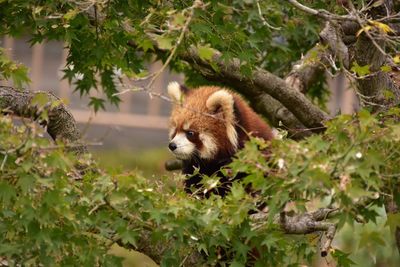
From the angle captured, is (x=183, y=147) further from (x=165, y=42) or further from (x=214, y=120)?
(x=165, y=42)

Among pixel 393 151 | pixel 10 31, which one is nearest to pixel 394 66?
pixel 393 151

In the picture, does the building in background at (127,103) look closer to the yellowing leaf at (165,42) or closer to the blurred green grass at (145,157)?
the blurred green grass at (145,157)

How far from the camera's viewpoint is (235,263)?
480 cm

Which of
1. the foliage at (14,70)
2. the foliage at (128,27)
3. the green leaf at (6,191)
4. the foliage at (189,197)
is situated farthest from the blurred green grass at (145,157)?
the green leaf at (6,191)

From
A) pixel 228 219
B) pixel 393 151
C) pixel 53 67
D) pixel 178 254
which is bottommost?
pixel 53 67

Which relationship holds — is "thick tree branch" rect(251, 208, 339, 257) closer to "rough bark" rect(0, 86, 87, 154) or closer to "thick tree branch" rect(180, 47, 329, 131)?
"rough bark" rect(0, 86, 87, 154)

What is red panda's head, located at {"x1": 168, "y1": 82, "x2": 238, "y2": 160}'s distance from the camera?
6422 mm

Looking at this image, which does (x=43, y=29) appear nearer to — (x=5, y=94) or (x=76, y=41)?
(x=76, y=41)

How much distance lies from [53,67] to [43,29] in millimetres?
8745

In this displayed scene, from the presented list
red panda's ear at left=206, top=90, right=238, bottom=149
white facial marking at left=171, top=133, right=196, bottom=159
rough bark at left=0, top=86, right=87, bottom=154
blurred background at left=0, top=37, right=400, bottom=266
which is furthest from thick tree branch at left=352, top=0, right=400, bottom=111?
blurred background at left=0, top=37, right=400, bottom=266

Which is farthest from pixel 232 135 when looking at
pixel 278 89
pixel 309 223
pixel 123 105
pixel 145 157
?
pixel 123 105

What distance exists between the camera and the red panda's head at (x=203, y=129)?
6.42 metres

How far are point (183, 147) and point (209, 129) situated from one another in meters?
0.23

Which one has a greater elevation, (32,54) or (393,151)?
(393,151)
